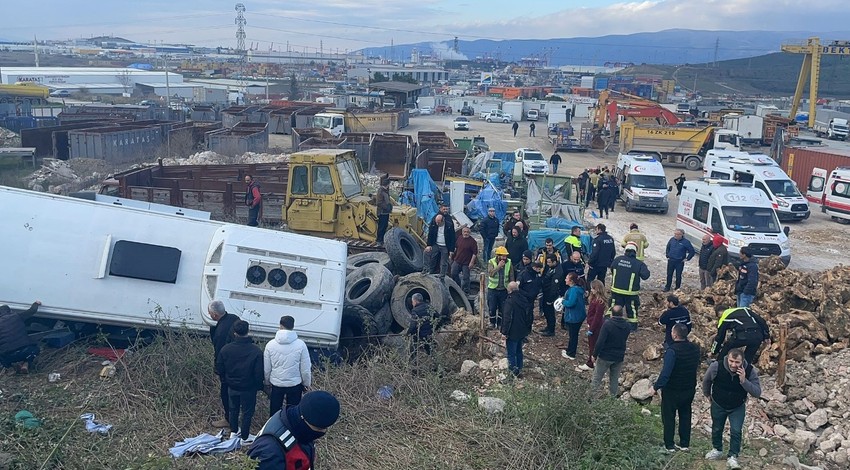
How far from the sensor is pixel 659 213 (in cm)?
2305

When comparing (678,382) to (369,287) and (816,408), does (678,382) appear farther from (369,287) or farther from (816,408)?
(369,287)

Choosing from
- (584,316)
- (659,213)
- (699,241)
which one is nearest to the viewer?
(584,316)

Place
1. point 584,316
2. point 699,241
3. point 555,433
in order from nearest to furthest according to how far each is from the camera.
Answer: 1. point 555,433
2. point 584,316
3. point 699,241

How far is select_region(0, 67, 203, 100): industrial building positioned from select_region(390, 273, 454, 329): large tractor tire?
71.0 meters

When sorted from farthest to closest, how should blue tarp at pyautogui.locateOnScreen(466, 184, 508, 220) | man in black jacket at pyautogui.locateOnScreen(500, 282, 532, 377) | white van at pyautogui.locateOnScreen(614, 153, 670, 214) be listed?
1. white van at pyautogui.locateOnScreen(614, 153, 670, 214)
2. blue tarp at pyautogui.locateOnScreen(466, 184, 508, 220)
3. man in black jacket at pyautogui.locateOnScreen(500, 282, 532, 377)

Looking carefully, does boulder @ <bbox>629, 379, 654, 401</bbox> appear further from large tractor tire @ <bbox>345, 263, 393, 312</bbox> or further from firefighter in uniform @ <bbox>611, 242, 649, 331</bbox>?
large tractor tire @ <bbox>345, 263, 393, 312</bbox>

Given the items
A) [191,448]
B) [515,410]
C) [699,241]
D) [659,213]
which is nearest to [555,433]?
[515,410]

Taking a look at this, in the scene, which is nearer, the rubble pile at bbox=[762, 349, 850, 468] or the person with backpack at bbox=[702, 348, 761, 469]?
the person with backpack at bbox=[702, 348, 761, 469]

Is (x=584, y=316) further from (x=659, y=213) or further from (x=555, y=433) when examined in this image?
(x=659, y=213)

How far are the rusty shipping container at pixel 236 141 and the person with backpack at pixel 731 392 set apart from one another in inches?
974

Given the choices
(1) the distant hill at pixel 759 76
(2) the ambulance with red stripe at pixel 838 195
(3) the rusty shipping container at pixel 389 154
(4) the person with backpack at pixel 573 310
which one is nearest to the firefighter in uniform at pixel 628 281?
(4) the person with backpack at pixel 573 310

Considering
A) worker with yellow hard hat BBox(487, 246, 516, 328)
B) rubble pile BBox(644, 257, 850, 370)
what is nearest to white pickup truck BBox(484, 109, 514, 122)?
rubble pile BBox(644, 257, 850, 370)

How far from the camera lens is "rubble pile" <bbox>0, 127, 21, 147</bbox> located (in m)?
32.0

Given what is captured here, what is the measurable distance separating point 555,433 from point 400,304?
15.3 ft
